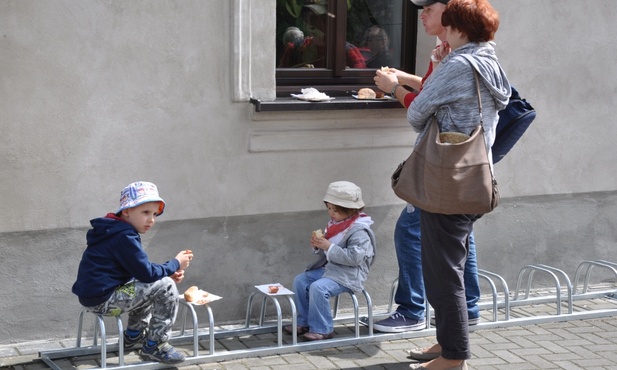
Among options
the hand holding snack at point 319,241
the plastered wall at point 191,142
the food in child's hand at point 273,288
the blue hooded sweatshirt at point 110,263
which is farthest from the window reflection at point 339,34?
the blue hooded sweatshirt at point 110,263

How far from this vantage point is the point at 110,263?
4.99 m

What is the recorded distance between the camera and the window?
6418 mm

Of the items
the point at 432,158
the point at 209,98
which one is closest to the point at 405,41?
the point at 209,98

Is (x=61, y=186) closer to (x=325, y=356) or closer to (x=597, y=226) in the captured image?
(x=325, y=356)

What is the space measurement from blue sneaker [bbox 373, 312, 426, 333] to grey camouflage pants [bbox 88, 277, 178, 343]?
136 cm

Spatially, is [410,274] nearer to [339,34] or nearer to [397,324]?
[397,324]

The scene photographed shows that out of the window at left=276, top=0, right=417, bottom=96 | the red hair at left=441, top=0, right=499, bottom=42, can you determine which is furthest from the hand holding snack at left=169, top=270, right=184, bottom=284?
the red hair at left=441, top=0, right=499, bottom=42

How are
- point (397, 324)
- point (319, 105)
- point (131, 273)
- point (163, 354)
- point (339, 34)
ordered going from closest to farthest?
point (131, 273) < point (163, 354) < point (397, 324) < point (319, 105) < point (339, 34)

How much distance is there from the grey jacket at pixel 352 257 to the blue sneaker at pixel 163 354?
1086 millimetres

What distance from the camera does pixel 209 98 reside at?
5.81 m

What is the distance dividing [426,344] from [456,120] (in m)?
1.54

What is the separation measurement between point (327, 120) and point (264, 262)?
3.23 ft

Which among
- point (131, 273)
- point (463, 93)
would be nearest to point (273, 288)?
point (131, 273)

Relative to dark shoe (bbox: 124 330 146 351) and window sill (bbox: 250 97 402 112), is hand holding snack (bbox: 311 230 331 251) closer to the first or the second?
window sill (bbox: 250 97 402 112)
